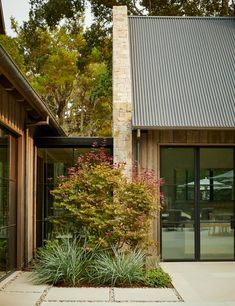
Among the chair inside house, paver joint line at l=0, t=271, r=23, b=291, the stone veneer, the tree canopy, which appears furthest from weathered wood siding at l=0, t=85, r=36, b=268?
the tree canopy

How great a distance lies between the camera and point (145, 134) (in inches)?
524

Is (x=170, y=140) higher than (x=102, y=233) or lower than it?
higher

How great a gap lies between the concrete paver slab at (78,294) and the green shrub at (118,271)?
18.6 inches

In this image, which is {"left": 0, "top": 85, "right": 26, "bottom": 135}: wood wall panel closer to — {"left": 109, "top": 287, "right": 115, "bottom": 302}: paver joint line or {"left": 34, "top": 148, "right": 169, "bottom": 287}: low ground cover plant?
{"left": 34, "top": 148, "right": 169, "bottom": 287}: low ground cover plant

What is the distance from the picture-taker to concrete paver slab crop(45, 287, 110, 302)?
866cm

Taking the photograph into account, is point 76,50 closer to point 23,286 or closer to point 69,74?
point 69,74

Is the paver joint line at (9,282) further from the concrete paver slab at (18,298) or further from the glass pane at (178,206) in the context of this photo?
the glass pane at (178,206)

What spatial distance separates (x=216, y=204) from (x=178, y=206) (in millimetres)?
911

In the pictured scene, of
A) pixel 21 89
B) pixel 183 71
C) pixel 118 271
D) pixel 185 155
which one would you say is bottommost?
pixel 118 271

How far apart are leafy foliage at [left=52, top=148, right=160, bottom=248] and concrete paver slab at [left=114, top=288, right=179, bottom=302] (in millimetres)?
1431

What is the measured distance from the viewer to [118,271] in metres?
10.0

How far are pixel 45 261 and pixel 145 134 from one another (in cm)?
422

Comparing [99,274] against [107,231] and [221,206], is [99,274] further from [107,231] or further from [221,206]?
[221,206]

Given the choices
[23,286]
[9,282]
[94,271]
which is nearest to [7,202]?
[9,282]
